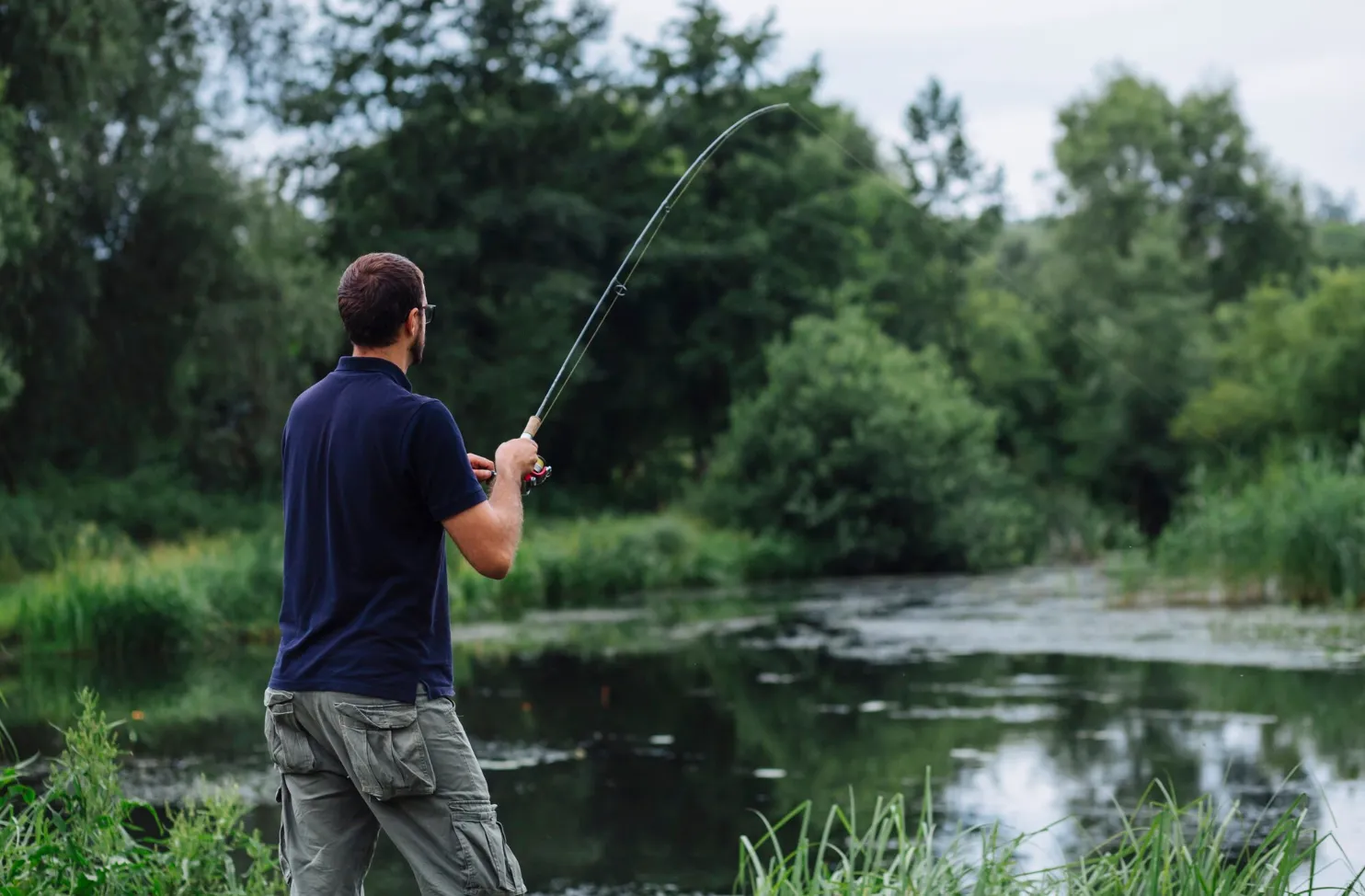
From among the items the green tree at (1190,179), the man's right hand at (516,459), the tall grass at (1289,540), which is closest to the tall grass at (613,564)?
the tall grass at (1289,540)

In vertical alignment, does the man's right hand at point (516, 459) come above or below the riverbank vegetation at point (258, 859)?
above

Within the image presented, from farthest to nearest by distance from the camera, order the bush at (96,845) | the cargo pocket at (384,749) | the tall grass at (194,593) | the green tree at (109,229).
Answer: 1. the green tree at (109,229)
2. the tall grass at (194,593)
3. the bush at (96,845)
4. the cargo pocket at (384,749)

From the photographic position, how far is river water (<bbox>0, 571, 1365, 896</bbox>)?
8.72 metres

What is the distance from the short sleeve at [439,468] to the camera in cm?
353

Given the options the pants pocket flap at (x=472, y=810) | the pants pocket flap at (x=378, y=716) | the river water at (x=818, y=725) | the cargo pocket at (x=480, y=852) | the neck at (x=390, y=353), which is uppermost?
the neck at (x=390, y=353)

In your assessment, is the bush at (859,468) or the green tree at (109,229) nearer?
the green tree at (109,229)

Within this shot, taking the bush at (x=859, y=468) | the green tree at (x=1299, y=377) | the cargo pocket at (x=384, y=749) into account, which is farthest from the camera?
the bush at (x=859, y=468)

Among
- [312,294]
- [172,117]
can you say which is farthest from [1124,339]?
[172,117]

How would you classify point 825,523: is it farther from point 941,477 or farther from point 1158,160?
point 1158,160

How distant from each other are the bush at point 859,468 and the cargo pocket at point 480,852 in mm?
28810

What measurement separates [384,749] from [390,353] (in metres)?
0.86

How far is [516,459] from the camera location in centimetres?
382

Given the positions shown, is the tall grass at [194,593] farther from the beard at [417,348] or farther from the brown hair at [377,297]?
the brown hair at [377,297]

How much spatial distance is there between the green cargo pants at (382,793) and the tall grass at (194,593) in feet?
46.2
